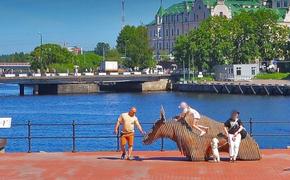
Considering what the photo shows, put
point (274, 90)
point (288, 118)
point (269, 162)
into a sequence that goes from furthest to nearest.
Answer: point (274, 90) → point (288, 118) → point (269, 162)

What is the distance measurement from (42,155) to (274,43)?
140 m

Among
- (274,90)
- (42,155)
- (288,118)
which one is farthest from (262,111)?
(42,155)

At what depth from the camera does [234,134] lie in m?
26.7

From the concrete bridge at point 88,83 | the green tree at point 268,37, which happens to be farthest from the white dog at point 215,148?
the green tree at point 268,37

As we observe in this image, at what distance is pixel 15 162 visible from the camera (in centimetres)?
2762

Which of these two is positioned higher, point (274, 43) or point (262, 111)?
point (274, 43)

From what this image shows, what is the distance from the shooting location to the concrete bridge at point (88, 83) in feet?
501

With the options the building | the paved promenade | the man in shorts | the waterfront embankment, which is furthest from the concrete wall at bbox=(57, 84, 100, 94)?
the man in shorts

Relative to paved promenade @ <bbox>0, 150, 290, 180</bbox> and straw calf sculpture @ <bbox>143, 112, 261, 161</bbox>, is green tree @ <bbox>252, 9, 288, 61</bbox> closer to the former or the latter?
paved promenade @ <bbox>0, 150, 290, 180</bbox>

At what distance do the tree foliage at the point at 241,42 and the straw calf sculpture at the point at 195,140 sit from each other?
5357 inches

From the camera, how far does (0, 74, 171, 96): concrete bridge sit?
152750mm

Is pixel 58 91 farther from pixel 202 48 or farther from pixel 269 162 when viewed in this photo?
pixel 269 162

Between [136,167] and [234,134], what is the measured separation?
3762 millimetres

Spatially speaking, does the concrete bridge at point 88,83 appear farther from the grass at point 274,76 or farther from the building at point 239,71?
the grass at point 274,76
